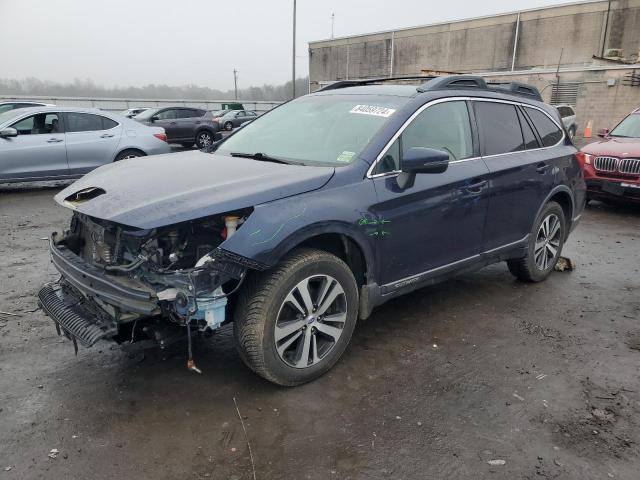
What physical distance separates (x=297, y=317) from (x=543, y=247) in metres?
3.13

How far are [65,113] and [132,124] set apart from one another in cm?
Result: 125

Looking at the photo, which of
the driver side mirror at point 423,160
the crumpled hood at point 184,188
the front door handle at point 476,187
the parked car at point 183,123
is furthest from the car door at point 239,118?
the driver side mirror at point 423,160

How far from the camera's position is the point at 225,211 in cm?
264

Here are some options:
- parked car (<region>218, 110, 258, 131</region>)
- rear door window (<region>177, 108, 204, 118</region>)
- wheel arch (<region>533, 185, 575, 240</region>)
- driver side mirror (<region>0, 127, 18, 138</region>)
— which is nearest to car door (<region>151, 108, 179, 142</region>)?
rear door window (<region>177, 108, 204, 118</region>)

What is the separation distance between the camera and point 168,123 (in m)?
18.9

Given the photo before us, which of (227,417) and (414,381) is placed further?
(414,381)

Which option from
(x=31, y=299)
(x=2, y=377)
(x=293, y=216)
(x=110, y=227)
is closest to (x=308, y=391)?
(x=293, y=216)

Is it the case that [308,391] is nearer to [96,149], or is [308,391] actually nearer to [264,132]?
[264,132]

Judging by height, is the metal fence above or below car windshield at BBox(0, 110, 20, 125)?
A: above

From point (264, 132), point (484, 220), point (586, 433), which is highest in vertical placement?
point (264, 132)

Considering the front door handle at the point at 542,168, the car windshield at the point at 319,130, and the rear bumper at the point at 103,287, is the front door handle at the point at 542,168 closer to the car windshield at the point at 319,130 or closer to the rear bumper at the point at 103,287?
the car windshield at the point at 319,130

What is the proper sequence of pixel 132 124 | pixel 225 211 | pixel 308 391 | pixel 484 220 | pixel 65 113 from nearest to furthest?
pixel 225 211 < pixel 308 391 < pixel 484 220 < pixel 65 113 < pixel 132 124

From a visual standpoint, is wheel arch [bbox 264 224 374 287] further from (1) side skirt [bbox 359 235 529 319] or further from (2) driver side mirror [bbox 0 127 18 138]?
(2) driver side mirror [bbox 0 127 18 138]

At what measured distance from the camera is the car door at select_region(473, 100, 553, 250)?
413 cm
